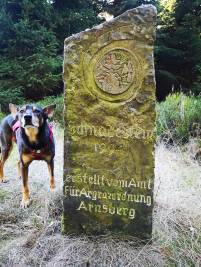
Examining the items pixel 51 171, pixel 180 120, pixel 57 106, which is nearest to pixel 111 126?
pixel 51 171

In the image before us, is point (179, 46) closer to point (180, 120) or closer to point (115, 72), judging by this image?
point (180, 120)

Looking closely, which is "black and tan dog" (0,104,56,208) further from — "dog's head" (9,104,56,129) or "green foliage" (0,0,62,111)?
"green foliage" (0,0,62,111)

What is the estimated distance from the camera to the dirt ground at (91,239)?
3600mm

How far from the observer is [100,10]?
47.9ft

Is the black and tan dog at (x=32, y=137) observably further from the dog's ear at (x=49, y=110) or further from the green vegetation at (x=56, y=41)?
the green vegetation at (x=56, y=41)

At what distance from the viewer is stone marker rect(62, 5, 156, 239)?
3.60 metres

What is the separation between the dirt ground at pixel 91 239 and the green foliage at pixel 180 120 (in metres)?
2.68

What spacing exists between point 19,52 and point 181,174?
7.65 meters

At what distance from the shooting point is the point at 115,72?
3.63 meters

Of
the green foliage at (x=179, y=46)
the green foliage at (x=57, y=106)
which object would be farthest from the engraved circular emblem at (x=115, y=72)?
the green foliage at (x=179, y=46)

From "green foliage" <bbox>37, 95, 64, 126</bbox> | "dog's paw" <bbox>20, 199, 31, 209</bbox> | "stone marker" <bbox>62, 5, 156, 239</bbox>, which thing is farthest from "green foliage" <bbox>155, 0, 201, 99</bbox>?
"stone marker" <bbox>62, 5, 156, 239</bbox>

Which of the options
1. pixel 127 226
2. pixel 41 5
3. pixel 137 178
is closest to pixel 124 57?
pixel 137 178

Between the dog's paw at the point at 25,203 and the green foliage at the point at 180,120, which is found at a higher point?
the green foliage at the point at 180,120

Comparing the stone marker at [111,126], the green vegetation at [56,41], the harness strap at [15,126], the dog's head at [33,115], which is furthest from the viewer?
the green vegetation at [56,41]
